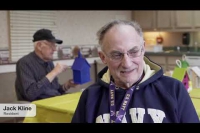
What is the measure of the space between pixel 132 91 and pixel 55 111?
2.25ft

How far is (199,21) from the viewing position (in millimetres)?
4250

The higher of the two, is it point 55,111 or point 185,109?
point 185,109

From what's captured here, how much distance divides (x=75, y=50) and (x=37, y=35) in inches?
63.1

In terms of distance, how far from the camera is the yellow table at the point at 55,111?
1533mm

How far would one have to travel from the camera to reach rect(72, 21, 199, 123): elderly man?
38.1 inches

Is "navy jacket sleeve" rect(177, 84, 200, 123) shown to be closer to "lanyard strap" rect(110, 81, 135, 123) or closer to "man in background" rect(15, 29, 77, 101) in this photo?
"lanyard strap" rect(110, 81, 135, 123)

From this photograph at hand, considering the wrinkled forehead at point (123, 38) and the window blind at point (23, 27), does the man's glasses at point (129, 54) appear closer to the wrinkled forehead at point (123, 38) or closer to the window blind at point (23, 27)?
the wrinkled forehead at point (123, 38)

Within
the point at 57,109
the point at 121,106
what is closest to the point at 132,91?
the point at 121,106

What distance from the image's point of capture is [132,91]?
3.31ft

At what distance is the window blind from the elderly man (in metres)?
2.26

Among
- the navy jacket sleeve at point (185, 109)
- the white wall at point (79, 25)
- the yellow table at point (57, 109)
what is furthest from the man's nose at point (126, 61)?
the white wall at point (79, 25)

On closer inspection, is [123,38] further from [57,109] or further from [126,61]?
[57,109]

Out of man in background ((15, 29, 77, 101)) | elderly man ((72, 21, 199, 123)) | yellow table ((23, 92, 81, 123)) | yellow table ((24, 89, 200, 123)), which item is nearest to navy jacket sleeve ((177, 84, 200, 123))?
elderly man ((72, 21, 199, 123))
